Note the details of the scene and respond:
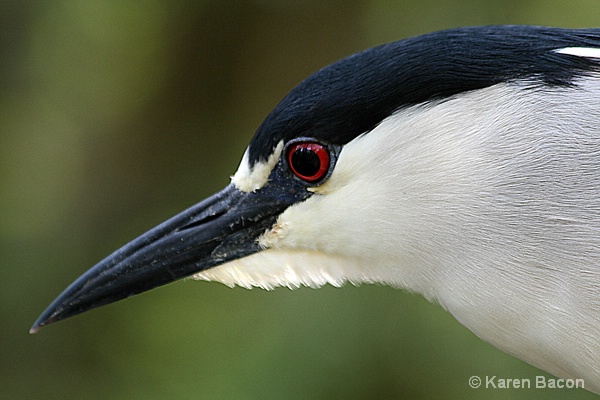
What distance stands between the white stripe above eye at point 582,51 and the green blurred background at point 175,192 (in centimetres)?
200

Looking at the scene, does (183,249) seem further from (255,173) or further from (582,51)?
(582,51)

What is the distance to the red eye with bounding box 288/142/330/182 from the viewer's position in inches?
62.4

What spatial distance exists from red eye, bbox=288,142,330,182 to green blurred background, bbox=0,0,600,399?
190 cm

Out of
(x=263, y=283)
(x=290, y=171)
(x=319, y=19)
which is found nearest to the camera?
(x=290, y=171)

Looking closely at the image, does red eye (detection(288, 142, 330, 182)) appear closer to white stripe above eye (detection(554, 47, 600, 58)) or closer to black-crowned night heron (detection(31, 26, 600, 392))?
black-crowned night heron (detection(31, 26, 600, 392))

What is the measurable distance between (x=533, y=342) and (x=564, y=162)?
33 centimetres

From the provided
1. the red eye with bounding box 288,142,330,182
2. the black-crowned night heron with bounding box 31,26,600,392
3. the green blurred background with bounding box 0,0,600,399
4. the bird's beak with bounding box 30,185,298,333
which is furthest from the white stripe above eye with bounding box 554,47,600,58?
the green blurred background with bounding box 0,0,600,399

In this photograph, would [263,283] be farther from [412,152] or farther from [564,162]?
[564,162]

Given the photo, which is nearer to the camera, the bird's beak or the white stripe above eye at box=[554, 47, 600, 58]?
the white stripe above eye at box=[554, 47, 600, 58]

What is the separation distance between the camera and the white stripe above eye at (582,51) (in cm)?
142

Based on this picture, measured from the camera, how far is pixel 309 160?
5.25ft

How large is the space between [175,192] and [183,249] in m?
2.68

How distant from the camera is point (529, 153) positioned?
143 cm

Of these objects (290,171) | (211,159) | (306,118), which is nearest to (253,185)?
(290,171)
